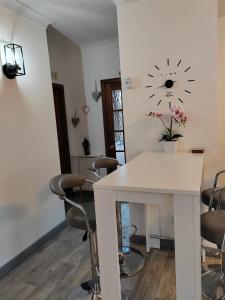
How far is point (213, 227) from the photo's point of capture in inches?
59.8

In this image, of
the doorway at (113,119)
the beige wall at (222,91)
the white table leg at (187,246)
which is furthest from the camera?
the doorway at (113,119)

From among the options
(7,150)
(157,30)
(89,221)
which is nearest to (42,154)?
(7,150)

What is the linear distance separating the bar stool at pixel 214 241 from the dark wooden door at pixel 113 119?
2.28m

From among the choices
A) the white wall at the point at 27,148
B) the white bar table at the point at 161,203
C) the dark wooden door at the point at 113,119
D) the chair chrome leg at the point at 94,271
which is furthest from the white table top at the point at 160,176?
the dark wooden door at the point at 113,119

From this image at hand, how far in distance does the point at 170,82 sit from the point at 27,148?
65.2 inches

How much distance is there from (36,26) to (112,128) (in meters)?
1.89

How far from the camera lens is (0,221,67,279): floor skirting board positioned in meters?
2.27

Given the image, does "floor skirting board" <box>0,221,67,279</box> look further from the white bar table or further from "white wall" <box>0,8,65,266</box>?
the white bar table

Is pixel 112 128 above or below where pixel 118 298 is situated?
above

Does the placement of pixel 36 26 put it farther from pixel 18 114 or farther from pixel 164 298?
pixel 164 298

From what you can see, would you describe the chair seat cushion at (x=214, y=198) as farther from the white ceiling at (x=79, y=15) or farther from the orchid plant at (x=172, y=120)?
the white ceiling at (x=79, y=15)

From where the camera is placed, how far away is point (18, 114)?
250 cm

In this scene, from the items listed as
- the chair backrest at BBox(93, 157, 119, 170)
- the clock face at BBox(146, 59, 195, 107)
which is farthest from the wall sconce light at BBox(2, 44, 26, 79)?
the clock face at BBox(146, 59, 195, 107)

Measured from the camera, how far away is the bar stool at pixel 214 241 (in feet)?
4.86
